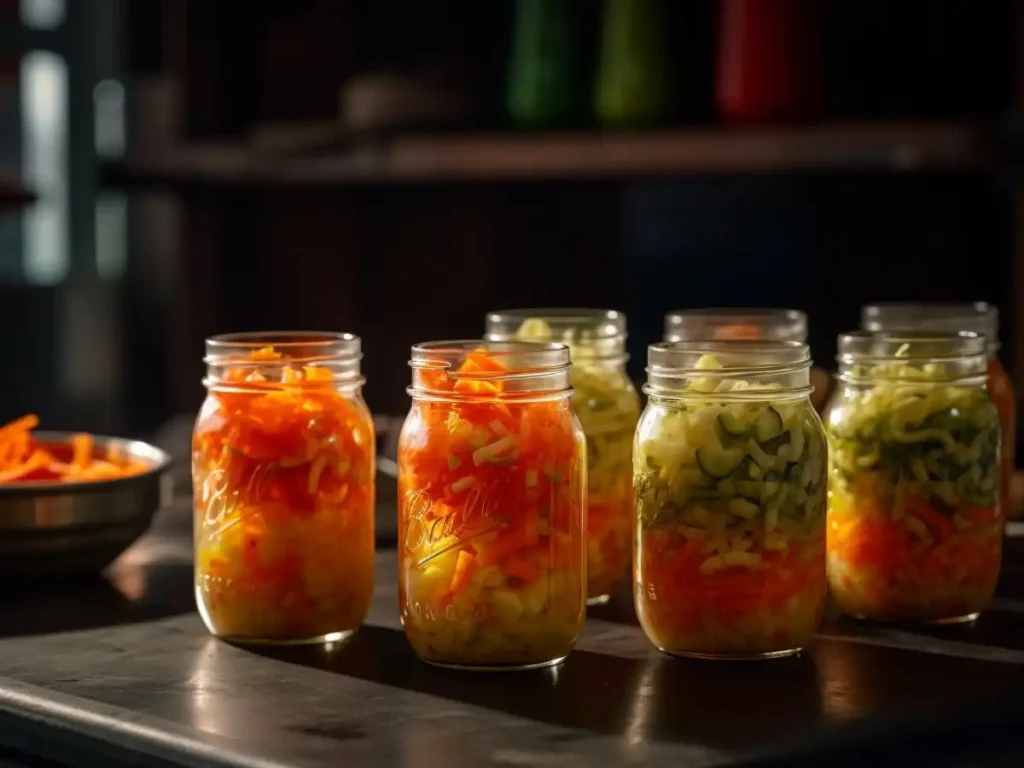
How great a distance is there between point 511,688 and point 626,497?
305 millimetres

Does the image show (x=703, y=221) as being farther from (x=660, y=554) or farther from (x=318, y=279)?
(x=660, y=554)

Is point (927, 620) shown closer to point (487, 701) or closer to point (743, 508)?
point (743, 508)

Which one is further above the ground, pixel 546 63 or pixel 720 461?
pixel 546 63

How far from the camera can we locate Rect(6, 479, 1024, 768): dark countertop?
98 cm

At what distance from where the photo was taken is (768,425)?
1.16 meters

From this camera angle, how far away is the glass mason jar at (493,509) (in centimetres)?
114

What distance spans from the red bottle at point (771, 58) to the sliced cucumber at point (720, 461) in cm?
132

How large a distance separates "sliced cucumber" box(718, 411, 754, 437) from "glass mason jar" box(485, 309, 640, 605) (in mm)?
215

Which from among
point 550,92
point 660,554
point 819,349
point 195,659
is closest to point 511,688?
point 660,554

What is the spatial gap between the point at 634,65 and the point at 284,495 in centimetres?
136

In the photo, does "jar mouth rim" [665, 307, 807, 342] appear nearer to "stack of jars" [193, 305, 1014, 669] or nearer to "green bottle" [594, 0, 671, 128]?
"stack of jars" [193, 305, 1014, 669]

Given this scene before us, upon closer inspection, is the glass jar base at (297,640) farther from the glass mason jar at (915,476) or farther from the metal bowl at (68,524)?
the glass mason jar at (915,476)

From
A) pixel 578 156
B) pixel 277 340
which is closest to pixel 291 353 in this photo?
pixel 277 340

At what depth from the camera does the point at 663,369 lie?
1.18 metres
